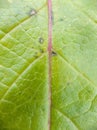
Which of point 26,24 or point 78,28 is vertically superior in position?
point 26,24

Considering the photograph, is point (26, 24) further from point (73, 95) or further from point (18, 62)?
point (73, 95)

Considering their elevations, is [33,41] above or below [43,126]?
above

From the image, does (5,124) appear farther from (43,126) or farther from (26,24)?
(26,24)

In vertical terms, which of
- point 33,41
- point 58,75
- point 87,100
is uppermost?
point 33,41

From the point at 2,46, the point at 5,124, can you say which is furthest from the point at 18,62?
the point at 5,124

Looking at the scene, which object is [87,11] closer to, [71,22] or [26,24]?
[71,22]

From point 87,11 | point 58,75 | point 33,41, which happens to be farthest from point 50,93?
point 87,11
